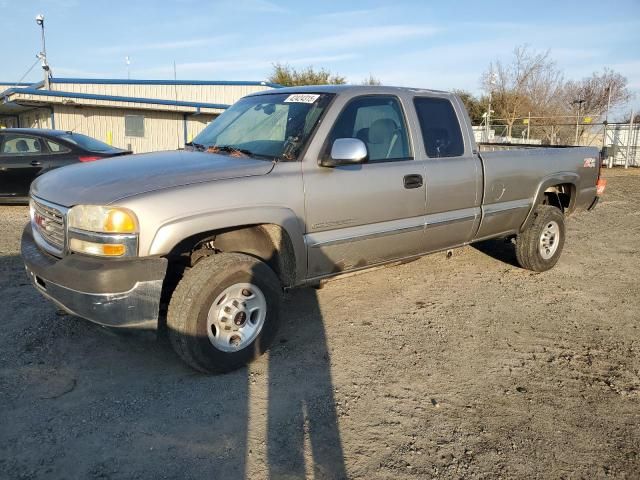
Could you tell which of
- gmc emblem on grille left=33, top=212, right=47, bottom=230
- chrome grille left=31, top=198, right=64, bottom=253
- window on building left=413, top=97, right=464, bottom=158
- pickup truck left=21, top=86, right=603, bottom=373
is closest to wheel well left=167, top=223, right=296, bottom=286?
pickup truck left=21, top=86, right=603, bottom=373

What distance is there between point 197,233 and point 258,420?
1.18 meters

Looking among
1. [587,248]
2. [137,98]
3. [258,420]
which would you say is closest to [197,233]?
[258,420]

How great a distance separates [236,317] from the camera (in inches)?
137

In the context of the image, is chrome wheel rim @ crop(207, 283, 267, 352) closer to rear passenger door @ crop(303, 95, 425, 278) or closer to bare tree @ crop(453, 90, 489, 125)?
rear passenger door @ crop(303, 95, 425, 278)

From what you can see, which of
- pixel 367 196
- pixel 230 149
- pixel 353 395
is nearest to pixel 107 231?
pixel 230 149

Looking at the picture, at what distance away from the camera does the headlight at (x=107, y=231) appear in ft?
9.81

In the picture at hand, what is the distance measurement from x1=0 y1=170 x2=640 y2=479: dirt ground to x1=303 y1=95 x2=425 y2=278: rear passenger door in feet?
2.32

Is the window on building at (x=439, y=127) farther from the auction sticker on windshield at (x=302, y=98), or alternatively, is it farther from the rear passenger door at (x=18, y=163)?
the rear passenger door at (x=18, y=163)

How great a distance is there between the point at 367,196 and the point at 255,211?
3.31 ft

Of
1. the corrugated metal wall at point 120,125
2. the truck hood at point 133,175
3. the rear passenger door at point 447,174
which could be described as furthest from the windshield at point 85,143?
the corrugated metal wall at point 120,125

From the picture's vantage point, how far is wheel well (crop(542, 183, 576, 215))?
20.1ft

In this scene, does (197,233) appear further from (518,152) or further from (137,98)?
(137,98)

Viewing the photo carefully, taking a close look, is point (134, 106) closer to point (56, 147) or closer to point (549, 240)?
point (56, 147)

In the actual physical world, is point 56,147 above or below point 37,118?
below
